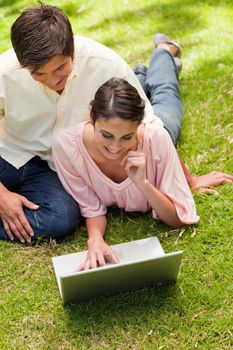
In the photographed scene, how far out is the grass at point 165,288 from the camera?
8.33 ft

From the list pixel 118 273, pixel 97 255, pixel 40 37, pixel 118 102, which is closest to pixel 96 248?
pixel 97 255

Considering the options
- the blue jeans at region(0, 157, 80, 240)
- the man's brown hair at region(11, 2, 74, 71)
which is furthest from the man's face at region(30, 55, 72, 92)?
the blue jeans at region(0, 157, 80, 240)

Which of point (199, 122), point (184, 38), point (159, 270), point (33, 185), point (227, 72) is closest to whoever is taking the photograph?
point (159, 270)

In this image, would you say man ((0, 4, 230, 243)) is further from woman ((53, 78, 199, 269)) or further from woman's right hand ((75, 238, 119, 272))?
woman's right hand ((75, 238, 119, 272))

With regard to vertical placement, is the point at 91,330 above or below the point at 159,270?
below

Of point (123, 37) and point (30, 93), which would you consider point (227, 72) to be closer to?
point (123, 37)

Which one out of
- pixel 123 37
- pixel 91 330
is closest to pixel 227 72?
pixel 123 37

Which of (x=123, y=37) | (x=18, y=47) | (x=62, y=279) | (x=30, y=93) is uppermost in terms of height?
(x=18, y=47)

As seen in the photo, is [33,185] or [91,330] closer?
[91,330]

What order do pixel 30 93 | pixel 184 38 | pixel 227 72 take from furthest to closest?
pixel 184 38 → pixel 227 72 → pixel 30 93

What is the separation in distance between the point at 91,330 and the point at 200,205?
100 cm

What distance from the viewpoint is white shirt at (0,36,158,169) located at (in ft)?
9.99

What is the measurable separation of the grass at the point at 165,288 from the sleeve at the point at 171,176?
0.13 meters

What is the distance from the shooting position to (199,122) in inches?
154
